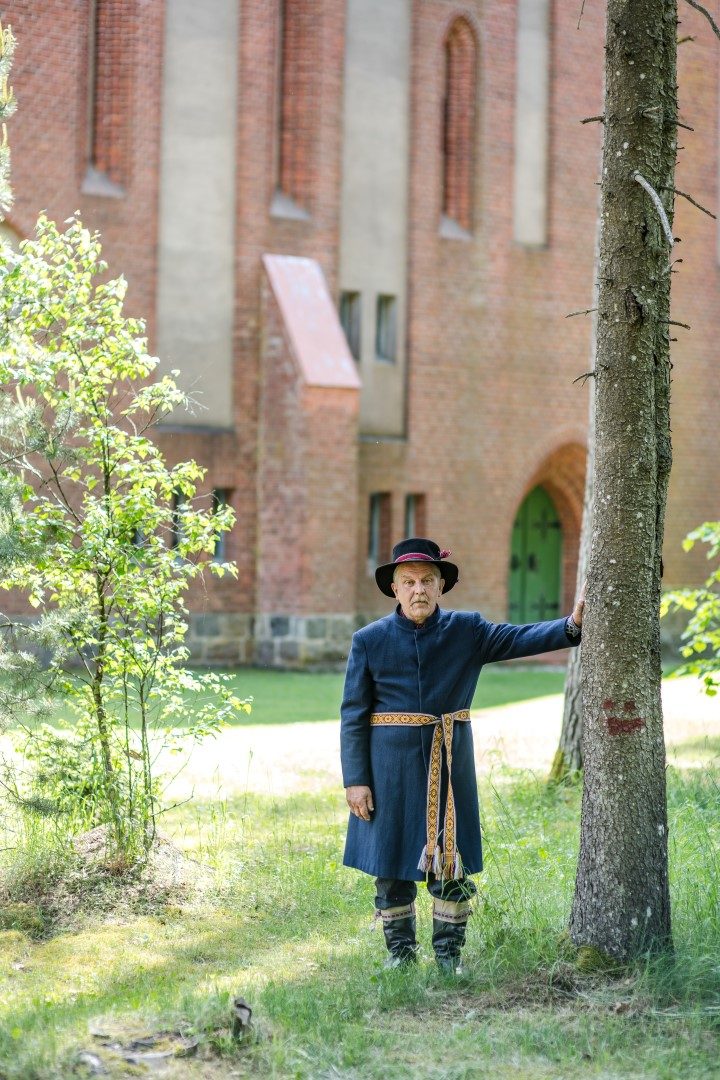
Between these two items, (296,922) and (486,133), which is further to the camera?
(486,133)

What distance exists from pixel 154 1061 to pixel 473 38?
1933 cm

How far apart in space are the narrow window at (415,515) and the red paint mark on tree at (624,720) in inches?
619

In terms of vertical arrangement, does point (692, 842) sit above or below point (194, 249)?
below

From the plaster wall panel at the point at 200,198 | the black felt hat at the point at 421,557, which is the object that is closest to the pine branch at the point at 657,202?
the black felt hat at the point at 421,557

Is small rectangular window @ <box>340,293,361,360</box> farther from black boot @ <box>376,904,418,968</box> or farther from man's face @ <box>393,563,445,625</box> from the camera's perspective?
black boot @ <box>376,904,418,968</box>

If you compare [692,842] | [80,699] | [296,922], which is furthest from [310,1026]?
[692,842]

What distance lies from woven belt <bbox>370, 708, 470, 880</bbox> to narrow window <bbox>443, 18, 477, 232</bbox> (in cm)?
1692

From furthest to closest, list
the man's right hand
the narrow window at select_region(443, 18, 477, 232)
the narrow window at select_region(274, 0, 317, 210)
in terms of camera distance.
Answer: the narrow window at select_region(443, 18, 477, 232), the narrow window at select_region(274, 0, 317, 210), the man's right hand

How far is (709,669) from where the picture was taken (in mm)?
8133

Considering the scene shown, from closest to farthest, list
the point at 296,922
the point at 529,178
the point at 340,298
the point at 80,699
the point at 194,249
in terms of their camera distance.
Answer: the point at 296,922 < the point at 80,699 < the point at 194,249 < the point at 340,298 < the point at 529,178

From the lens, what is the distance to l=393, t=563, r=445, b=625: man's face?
17.5 feet

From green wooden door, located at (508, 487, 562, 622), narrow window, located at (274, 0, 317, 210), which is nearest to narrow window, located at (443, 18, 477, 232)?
narrow window, located at (274, 0, 317, 210)

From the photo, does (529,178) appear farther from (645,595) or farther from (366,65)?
(645,595)

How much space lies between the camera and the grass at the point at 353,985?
434cm
